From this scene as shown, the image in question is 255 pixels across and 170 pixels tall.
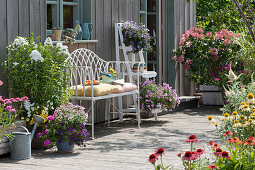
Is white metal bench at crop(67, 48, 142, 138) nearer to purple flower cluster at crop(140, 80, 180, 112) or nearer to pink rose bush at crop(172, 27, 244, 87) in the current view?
purple flower cluster at crop(140, 80, 180, 112)

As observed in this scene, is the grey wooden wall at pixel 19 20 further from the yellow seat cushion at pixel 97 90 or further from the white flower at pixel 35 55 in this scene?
the yellow seat cushion at pixel 97 90

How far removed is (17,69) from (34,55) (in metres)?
0.26

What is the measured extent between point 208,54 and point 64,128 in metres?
4.54

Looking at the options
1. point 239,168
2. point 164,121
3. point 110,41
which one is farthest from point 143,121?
point 239,168

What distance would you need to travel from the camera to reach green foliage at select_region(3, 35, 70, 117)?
501cm

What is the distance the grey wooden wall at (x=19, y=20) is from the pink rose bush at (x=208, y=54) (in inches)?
149

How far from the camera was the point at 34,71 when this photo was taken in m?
5.02

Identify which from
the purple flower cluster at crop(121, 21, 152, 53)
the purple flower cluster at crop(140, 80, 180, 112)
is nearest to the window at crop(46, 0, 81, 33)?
the purple flower cluster at crop(121, 21, 152, 53)

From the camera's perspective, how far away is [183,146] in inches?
208

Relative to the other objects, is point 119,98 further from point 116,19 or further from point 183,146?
point 183,146

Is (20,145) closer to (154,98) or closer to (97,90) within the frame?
(97,90)

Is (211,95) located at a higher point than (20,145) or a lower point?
higher

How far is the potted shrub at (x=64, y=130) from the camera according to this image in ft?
16.3

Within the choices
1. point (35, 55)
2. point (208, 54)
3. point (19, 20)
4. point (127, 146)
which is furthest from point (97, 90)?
point (208, 54)
